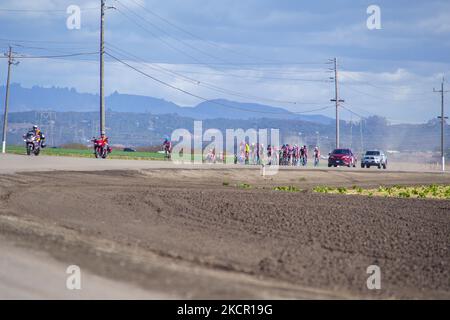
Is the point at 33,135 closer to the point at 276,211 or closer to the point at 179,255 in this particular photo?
the point at 276,211

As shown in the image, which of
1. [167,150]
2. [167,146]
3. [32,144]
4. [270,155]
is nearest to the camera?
[32,144]

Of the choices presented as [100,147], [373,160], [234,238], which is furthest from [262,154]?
[234,238]

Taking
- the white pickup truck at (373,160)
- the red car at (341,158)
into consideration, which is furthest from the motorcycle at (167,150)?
the white pickup truck at (373,160)

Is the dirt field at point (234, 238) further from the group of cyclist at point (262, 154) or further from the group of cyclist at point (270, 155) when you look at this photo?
the group of cyclist at point (270, 155)

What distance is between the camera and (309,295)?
859 centimetres

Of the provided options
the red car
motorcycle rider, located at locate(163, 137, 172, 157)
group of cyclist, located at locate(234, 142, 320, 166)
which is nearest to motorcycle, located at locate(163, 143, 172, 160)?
motorcycle rider, located at locate(163, 137, 172, 157)

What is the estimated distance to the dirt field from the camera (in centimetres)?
908

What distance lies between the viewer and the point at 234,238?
42.9 ft

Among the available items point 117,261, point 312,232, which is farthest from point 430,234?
point 117,261

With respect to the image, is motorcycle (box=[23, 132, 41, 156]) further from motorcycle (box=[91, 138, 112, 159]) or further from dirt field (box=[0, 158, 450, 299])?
dirt field (box=[0, 158, 450, 299])

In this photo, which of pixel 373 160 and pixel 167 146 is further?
pixel 373 160

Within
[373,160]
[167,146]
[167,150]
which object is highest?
[167,146]

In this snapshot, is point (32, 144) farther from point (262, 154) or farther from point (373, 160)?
point (373, 160)
